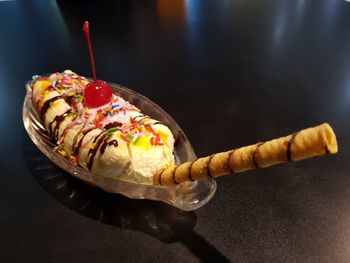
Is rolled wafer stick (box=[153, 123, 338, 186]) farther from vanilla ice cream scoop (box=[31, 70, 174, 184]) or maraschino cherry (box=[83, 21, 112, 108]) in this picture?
maraschino cherry (box=[83, 21, 112, 108])

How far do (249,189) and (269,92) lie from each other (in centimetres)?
58

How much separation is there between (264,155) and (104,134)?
1.64 feet

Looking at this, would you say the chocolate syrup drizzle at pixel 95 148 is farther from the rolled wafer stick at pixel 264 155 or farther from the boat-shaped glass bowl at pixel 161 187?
the rolled wafer stick at pixel 264 155

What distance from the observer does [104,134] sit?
92cm

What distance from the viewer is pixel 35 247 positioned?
832 mm

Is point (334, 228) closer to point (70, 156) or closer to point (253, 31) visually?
point (70, 156)

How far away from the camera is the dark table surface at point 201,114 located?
832 mm

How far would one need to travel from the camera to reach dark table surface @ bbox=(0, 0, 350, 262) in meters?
0.83

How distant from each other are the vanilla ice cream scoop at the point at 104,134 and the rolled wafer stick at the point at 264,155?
0.11m

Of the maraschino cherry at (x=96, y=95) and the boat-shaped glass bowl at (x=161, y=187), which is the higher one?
the maraschino cherry at (x=96, y=95)

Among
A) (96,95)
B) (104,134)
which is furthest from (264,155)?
(96,95)

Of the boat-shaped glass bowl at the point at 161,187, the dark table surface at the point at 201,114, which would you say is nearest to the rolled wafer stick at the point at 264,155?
the boat-shaped glass bowl at the point at 161,187

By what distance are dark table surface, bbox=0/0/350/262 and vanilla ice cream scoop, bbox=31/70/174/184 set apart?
10cm

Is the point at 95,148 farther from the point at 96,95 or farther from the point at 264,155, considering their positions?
the point at 264,155
